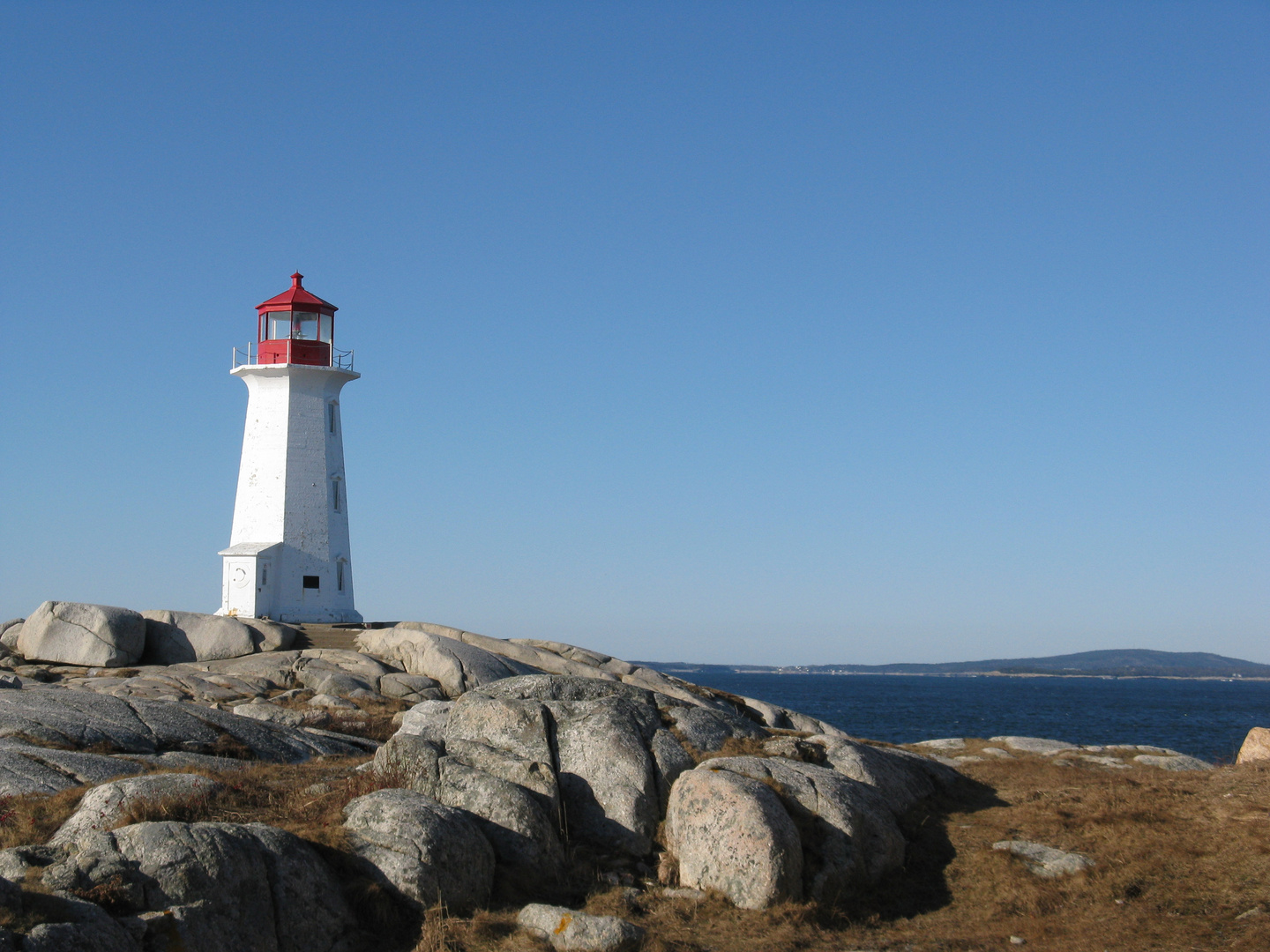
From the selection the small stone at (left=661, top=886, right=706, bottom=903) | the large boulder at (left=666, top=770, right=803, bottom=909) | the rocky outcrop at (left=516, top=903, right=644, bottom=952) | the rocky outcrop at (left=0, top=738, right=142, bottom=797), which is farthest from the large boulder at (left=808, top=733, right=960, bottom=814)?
the rocky outcrop at (left=0, top=738, right=142, bottom=797)

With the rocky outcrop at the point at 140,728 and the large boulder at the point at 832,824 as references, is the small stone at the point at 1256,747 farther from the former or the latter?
the rocky outcrop at the point at 140,728

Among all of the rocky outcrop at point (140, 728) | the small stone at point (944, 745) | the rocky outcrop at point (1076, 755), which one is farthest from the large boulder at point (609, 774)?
the small stone at point (944, 745)

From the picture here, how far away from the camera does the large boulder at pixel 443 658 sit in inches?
1280

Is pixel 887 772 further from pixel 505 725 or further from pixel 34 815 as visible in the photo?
pixel 34 815

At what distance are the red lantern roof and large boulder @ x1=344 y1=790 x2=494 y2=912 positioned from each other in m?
31.9

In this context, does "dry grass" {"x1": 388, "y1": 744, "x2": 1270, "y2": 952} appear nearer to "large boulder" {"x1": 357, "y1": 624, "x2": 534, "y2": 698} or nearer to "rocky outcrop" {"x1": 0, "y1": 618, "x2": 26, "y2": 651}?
"large boulder" {"x1": 357, "y1": 624, "x2": 534, "y2": 698}

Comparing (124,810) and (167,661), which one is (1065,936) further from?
(167,661)

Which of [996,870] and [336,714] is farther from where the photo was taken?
[336,714]

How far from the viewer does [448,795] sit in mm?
14930

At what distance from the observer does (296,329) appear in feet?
141

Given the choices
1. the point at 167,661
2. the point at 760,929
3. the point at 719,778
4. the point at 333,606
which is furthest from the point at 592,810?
the point at 333,606

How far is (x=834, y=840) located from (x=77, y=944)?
9.42m

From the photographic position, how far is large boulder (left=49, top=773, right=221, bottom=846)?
12.6m

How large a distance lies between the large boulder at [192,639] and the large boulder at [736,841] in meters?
23.9
